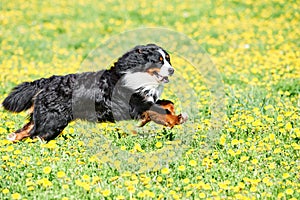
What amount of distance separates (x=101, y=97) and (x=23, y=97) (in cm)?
80

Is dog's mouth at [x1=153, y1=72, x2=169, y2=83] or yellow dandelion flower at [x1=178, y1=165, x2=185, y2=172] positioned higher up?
dog's mouth at [x1=153, y1=72, x2=169, y2=83]

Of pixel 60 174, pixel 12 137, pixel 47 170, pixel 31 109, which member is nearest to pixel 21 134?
pixel 12 137

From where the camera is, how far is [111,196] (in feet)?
11.6

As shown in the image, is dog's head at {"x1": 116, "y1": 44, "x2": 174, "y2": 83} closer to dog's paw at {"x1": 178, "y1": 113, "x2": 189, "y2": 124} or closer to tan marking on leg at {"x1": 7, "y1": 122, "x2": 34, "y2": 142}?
dog's paw at {"x1": 178, "y1": 113, "x2": 189, "y2": 124}

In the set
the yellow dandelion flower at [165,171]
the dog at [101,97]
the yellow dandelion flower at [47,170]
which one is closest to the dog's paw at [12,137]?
the dog at [101,97]

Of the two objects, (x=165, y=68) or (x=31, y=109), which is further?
(x=31, y=109)

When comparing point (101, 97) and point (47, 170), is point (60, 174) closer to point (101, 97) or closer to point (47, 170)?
point (47, 170)

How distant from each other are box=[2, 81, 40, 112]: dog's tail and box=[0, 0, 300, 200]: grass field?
0.29 meters

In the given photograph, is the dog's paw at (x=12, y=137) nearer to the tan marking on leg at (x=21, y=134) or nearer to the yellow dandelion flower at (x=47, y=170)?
the tan marking on leg at (x=21, y=134)

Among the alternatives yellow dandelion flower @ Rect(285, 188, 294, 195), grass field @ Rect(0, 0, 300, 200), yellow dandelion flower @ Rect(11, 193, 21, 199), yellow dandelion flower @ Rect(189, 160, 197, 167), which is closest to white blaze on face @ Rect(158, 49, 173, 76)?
grass field @ Rect(0, 0, 300, 200)

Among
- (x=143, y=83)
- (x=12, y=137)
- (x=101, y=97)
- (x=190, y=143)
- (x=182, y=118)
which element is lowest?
(x=12, y=137)

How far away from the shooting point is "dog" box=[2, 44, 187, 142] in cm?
467

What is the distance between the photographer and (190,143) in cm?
455

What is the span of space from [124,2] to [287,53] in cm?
564
